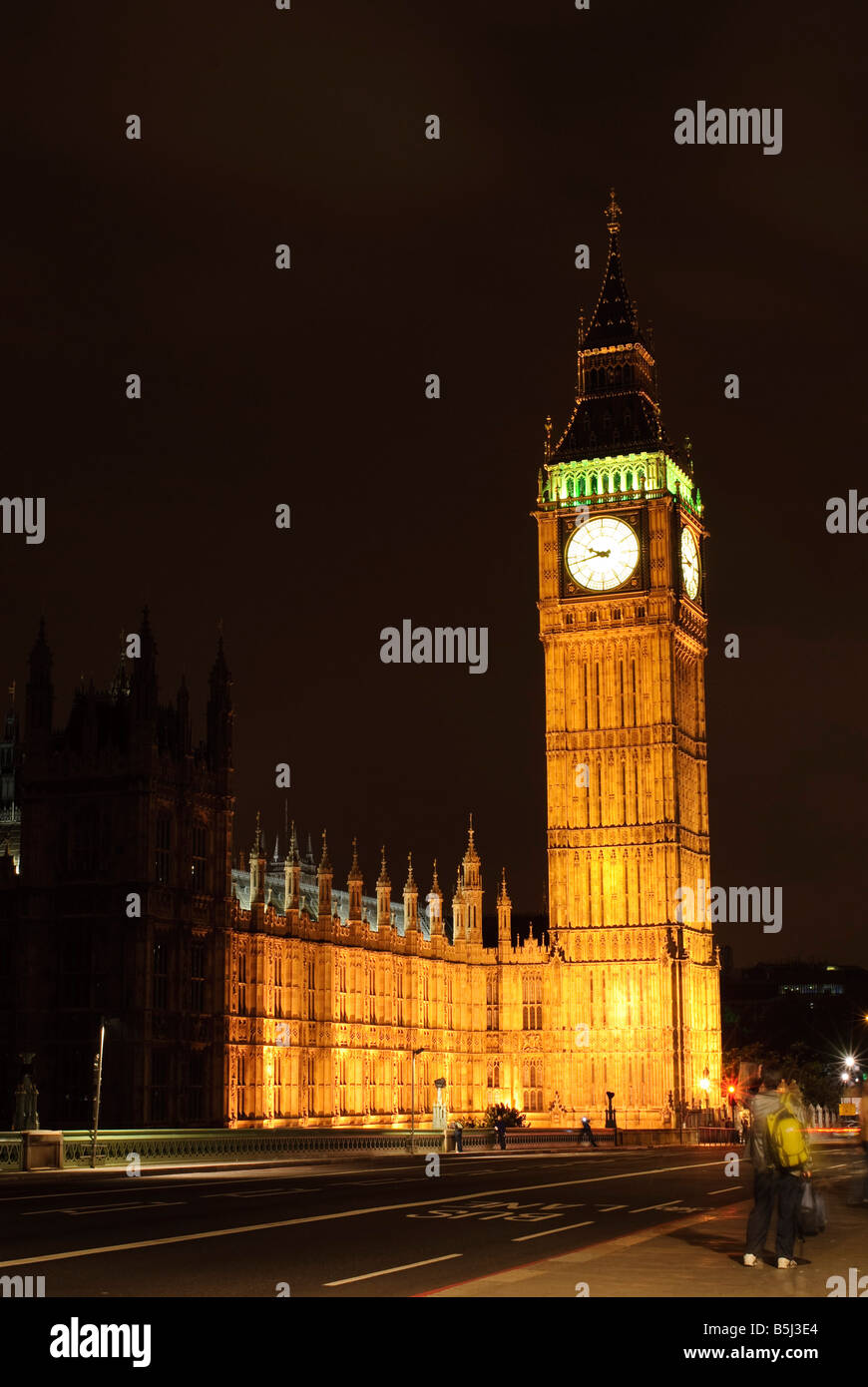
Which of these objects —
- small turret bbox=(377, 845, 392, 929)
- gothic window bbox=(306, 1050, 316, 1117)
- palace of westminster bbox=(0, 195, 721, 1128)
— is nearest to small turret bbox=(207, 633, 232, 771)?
palace of westminster bbox=(0, 195, 721, 1128)

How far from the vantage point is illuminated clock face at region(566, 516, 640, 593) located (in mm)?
92750

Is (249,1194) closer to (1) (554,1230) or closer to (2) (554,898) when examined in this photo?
(1) (554,1230)

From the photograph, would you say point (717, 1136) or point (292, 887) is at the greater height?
point (292, 887)

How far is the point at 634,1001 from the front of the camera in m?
89.3

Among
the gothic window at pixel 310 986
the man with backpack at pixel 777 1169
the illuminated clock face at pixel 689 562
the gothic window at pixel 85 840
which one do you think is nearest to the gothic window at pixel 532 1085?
the gothic window at pixel 310 986

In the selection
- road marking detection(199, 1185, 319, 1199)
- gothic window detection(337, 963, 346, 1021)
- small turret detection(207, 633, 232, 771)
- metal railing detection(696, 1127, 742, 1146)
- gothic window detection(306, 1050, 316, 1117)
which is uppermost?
small turret detection(207, 633, 232, 771)

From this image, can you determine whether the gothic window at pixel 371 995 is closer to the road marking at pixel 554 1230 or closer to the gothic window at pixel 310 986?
the gothic window at pixel 310 986

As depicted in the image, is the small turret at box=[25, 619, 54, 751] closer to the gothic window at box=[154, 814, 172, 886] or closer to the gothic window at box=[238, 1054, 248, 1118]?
the gothic window at box=[154, 814, 172, 886]

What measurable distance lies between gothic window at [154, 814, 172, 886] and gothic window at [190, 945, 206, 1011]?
2.87 m

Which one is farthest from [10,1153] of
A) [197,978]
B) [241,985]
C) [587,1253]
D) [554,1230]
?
[587,1253]

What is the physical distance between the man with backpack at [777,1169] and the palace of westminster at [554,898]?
42.2 m

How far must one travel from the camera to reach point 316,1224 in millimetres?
23438

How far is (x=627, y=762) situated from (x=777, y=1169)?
74.6 metres
